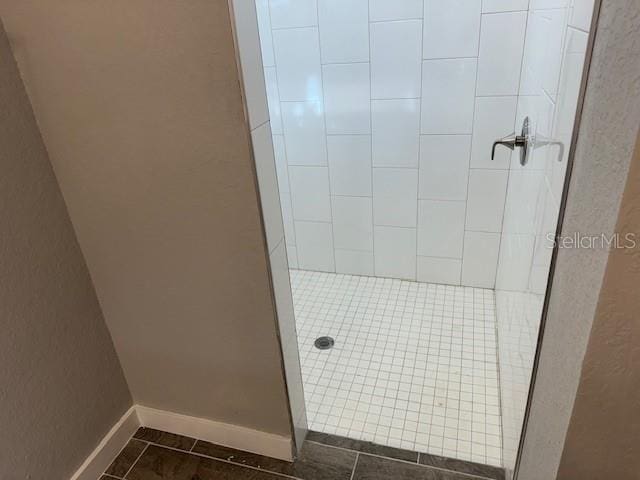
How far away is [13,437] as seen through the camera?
1.24 m

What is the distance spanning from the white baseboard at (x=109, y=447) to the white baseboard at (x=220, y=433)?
0.04 meters

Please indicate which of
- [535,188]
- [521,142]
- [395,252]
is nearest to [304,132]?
[395,252]

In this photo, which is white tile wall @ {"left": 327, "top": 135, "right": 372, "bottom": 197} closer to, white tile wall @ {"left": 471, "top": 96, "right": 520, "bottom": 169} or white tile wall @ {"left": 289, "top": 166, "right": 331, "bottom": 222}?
white tile wall @ {"left": 289, "top": 166, "right": 331, "bottom": 222}

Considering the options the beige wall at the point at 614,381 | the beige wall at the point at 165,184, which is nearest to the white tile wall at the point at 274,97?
the beige wall at the point at 165,184

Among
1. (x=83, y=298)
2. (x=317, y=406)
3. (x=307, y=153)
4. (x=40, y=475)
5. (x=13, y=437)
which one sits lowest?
(x=317, y=406)

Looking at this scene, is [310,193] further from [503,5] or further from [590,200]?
[590,200]

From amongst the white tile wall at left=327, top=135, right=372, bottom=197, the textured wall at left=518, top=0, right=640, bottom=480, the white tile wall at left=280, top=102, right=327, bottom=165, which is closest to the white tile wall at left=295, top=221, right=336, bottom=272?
the white tile wall at left=327, top=135, right=372, bottom=197

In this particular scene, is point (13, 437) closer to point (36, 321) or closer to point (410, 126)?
point (36, 321)

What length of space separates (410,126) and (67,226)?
1.56m

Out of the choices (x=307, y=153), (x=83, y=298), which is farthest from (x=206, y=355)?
(x=307, y=153)

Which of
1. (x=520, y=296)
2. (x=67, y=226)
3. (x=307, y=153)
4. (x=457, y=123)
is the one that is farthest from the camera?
(x=307, y=153)

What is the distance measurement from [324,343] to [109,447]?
0.99m

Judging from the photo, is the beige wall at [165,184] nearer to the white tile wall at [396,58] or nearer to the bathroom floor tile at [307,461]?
the bathroom floor tile at [307,461]

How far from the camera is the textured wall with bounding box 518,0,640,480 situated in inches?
23.3
